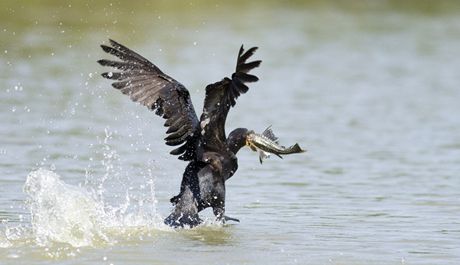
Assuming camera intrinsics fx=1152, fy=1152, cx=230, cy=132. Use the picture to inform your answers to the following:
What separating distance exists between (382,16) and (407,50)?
6.59 m

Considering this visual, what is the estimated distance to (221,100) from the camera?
28.4ft

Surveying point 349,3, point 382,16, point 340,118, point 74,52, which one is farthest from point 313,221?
point 349,3

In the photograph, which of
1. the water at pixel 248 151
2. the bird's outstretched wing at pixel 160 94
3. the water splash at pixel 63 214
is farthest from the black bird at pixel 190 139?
the water splash at pixel 63 214

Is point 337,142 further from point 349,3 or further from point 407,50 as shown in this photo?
point 349,3

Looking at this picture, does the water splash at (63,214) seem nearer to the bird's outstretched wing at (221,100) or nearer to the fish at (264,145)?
the bird's outstretched wing at (221,100)

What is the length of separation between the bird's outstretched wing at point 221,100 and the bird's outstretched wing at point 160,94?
143 mm

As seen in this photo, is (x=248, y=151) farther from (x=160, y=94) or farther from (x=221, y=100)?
(x=221, y=100)

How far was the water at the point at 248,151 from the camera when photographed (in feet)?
28.0

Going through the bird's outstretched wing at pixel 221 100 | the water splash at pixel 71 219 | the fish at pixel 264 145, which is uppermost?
the bird's outstretched wing at pixel 221 100

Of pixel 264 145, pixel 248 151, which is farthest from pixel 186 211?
pixel 248 151

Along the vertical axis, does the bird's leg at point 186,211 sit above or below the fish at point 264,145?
below

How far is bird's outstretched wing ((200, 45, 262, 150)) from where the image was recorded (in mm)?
8258

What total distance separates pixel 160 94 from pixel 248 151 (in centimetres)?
489

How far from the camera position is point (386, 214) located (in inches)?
398
